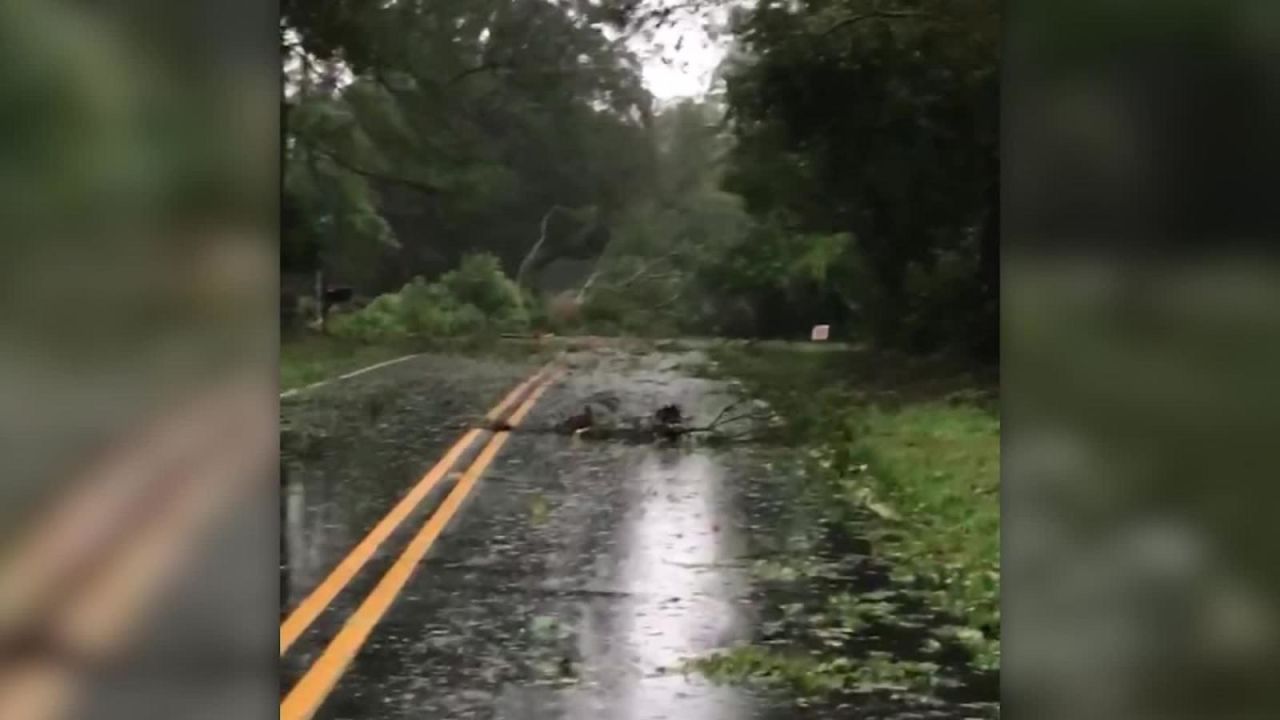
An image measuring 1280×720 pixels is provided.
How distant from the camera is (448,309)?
1052 millimetres

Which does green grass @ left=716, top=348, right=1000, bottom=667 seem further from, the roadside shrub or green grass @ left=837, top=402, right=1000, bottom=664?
the roadside shrub

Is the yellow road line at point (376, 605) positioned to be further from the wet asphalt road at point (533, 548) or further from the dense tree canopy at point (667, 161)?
the dense tree canopy at point (667, 161)

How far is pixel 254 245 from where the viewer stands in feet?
3.43

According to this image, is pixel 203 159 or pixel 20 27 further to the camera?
pixel 203 159

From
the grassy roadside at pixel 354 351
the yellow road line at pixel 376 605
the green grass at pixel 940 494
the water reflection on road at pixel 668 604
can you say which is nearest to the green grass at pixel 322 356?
the grassy roadside at pixel 354 351

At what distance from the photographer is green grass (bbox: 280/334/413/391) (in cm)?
106

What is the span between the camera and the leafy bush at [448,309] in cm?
105

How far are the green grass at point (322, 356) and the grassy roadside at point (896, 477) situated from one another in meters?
0.29

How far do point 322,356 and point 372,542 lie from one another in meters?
0.17

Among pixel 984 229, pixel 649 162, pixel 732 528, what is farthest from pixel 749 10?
pixel 732 528

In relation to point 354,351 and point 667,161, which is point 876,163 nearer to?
point 667,161

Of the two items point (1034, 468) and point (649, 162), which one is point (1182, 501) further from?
point (649, 162)

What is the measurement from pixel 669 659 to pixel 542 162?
0.42 m

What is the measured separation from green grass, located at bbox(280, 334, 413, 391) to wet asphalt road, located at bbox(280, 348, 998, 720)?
14 mm
